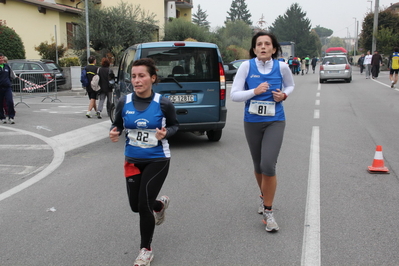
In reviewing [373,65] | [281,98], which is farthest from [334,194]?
[373,65]

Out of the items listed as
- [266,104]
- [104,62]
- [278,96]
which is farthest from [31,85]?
[278,96]

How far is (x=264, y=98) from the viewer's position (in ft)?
14.3

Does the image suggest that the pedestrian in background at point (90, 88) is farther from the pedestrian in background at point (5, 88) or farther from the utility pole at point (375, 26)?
the utility pole at point (375, 26)

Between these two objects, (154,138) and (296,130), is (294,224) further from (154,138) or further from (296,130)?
(296,130)

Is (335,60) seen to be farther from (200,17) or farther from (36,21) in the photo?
(200,17)

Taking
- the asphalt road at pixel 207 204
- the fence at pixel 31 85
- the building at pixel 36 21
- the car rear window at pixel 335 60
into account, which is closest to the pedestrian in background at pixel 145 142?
the asphalt road at pixel 207 204

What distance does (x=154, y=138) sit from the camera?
3.70 meters

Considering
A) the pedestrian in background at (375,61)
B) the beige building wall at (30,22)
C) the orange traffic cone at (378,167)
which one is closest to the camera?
the orange traffic cone at (378,167)

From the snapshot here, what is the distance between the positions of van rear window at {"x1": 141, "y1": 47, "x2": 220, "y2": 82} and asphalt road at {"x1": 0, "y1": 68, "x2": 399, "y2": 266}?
1.37 metres

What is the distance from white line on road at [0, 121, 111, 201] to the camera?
709 cm

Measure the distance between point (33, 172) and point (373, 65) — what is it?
2520 centimetres

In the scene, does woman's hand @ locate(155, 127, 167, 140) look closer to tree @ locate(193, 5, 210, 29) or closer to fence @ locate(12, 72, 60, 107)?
fence @ locate(12, 72, 60, 107)

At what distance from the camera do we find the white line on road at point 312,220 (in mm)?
3752

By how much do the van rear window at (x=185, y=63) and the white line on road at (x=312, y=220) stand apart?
2.48 meters
